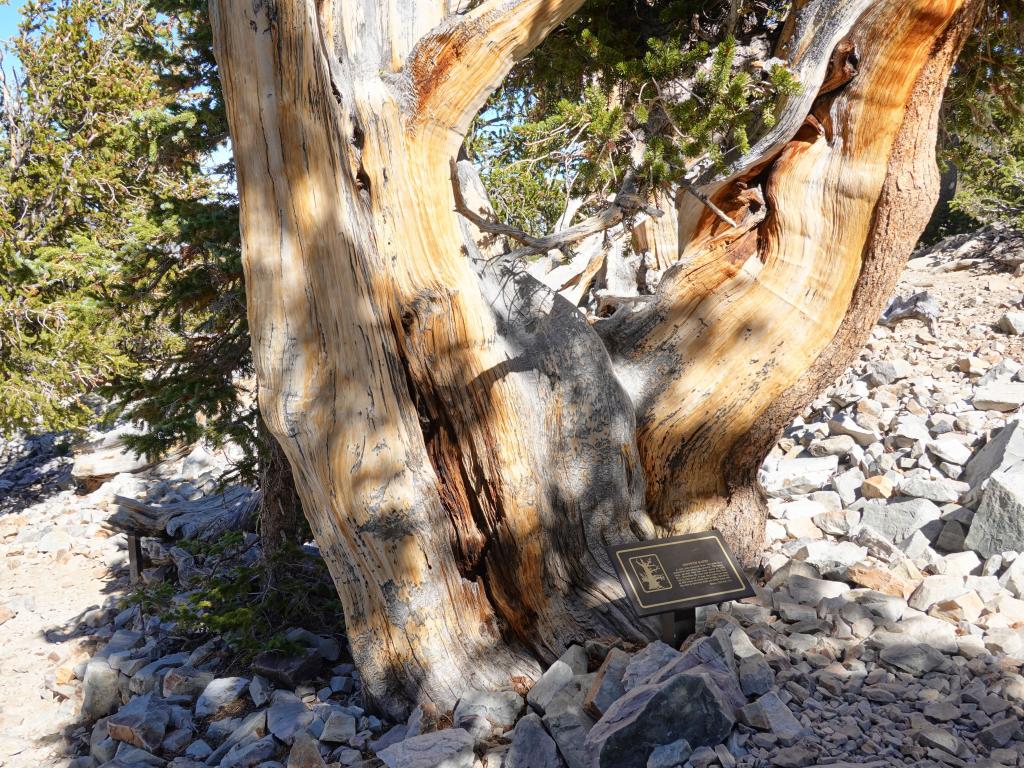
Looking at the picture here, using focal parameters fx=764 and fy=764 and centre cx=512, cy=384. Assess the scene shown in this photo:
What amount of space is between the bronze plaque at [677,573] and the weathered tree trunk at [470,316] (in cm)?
34

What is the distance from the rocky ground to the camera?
8.43ft

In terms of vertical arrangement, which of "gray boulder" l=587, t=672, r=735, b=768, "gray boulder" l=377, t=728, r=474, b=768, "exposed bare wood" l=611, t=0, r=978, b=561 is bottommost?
"gray boulder" l=377, t=728, r=474, b=768

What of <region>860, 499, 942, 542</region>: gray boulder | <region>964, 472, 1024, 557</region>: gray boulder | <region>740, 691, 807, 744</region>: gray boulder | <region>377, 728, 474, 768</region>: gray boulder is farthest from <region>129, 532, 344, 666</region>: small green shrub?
<region>964, 472, 1024, 557</region>: gray boulder

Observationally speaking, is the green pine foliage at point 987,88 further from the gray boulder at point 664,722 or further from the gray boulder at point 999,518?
the gray boulder at point 664,722

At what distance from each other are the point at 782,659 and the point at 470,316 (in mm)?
1897

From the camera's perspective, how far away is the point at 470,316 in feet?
10.9

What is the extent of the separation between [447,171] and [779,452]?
11.9ft

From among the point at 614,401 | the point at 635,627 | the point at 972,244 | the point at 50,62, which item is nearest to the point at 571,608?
the point at 635,627

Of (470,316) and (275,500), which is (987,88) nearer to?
(470,316)

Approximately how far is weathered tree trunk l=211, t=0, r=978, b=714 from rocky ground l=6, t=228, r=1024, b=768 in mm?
489

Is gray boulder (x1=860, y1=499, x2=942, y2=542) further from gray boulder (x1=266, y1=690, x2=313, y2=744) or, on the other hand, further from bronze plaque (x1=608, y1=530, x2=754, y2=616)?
gray boulder (x1=266, y1=690, x2=313, y2=744)

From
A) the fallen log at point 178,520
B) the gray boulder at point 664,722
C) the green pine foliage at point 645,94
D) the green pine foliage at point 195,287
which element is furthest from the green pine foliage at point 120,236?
the gray boulder at point 664,722

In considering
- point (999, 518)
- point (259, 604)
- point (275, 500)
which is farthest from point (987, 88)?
point (259, 604)

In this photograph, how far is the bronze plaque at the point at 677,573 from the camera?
301 centimetres
